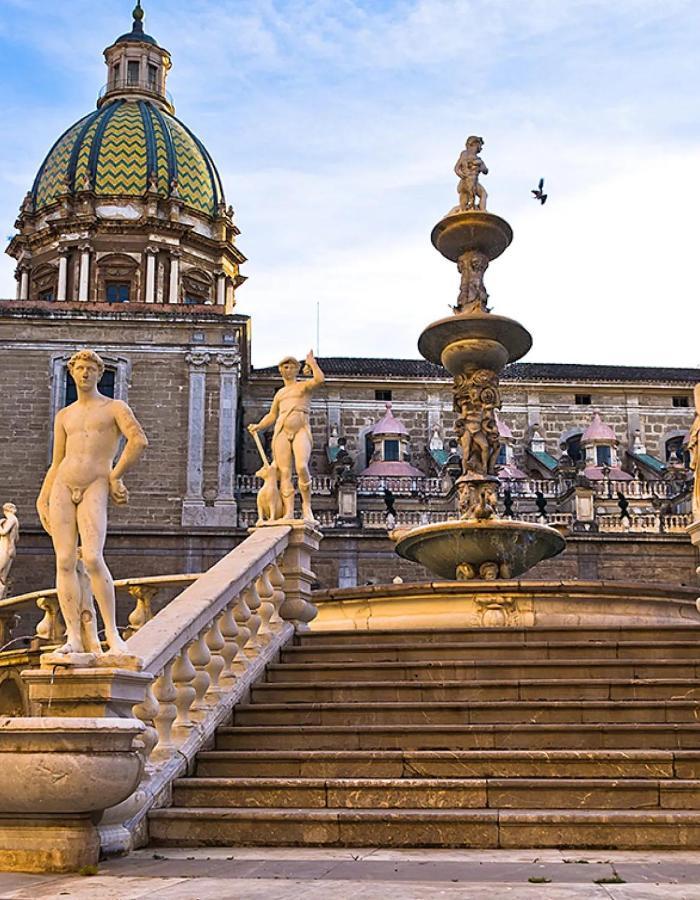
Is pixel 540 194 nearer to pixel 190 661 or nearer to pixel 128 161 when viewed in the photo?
pixel 190 661

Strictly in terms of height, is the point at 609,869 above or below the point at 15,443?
below

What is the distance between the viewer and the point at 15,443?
39.6 meters

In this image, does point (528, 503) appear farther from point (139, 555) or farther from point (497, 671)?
point (497, 671)

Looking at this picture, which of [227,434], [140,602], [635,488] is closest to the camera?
[140,602]

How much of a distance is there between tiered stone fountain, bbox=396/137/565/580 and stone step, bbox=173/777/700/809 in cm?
644

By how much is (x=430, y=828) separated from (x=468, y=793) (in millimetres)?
443

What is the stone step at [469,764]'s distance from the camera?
6.99 metres

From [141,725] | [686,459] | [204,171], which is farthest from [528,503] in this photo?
[141,725]

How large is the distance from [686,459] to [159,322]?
21.9 meters

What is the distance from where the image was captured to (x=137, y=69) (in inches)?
2200

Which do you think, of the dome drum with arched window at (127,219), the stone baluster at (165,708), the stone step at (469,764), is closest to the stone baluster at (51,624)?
the stone baluster at (165,708)

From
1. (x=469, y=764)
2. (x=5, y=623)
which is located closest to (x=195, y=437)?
(x=5, y=623)

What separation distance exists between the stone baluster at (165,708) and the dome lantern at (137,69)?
50707 mm

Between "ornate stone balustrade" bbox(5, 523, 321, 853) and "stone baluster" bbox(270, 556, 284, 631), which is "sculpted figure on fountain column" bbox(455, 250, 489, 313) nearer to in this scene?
"ornate stone balustrade" bbox(5, 523, 321, 853)
